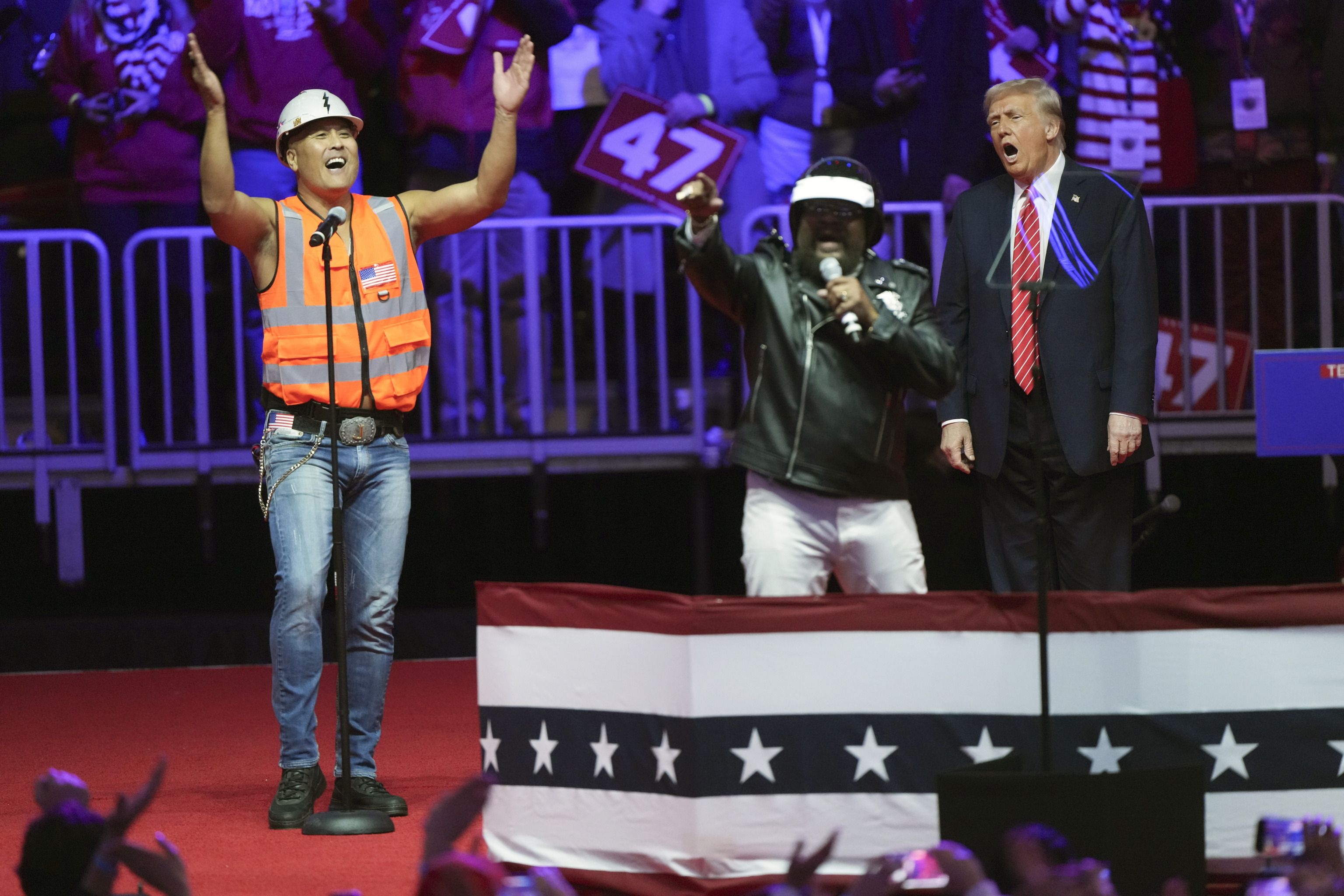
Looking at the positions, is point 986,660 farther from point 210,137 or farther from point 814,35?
point 814,35

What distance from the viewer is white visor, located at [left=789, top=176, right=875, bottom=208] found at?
402 centimetres

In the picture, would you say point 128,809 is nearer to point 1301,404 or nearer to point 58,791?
point 58,791

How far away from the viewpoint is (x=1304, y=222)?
27.2 feet

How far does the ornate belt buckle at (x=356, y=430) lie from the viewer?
185 inches

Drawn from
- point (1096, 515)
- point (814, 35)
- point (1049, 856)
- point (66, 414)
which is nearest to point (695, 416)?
point (814, 35)

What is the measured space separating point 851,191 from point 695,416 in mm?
3934

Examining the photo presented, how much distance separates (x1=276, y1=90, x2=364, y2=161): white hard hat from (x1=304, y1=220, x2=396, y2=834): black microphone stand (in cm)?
42

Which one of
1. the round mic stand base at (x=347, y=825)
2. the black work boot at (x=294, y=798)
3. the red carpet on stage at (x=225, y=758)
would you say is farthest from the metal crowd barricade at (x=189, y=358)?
the round mic stand base at (x=347, y=825)

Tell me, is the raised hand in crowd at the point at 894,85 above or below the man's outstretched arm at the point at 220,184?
above

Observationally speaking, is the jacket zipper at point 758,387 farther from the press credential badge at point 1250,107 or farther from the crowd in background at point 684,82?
the press credential badge at point 1250,107

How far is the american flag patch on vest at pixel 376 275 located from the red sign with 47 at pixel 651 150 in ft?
12.7

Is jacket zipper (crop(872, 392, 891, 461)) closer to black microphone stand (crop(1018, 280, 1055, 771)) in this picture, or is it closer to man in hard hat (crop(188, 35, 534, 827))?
black microphone stand (crop(1018, 280, 1055, 771))

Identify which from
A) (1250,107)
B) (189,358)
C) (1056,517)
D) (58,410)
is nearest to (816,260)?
(1056,517)

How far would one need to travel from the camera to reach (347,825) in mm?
4422
